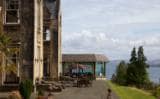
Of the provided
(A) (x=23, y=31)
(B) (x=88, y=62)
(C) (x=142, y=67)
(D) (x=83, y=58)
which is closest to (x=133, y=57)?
(C) (x=142, y=67)

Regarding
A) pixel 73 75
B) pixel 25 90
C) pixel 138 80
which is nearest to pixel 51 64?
pixel 73 75

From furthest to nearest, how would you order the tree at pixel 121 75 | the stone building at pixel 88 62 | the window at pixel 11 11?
the stone building at pixel 88 62
the tree at pixel 121 75
the window at pixel 11 11

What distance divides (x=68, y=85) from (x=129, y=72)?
1876 cm

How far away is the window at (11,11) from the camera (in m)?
44.3

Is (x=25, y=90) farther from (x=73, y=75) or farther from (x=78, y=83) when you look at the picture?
(x=73, y=75)

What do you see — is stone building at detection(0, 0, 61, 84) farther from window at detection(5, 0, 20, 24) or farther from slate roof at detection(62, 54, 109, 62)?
slate roof at detection(62, 54, 109, 62)

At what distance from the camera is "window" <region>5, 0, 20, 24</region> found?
44281 millimetres

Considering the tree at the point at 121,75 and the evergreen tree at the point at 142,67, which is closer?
the evergreen tree at the point at 142,67

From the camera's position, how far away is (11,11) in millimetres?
44250

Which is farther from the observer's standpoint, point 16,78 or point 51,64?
point 51,64

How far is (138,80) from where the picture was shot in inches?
2680

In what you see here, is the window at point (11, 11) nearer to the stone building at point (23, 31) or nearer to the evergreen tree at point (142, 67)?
the stone building at point (23, 31)

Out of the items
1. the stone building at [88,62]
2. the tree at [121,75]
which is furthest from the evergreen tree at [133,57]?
the stone building at [88,62]

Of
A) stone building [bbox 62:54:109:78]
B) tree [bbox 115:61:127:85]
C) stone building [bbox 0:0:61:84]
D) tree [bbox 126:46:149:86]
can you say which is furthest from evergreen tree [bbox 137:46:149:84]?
stone building [bbox 0:0:61:84]
